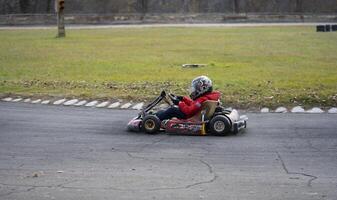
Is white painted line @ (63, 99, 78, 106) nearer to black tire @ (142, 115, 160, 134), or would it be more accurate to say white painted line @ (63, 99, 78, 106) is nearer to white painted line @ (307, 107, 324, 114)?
black tire @ (142, 115, 160, 134)

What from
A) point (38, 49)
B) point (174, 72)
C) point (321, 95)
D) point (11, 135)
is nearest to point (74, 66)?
point (174, 72)

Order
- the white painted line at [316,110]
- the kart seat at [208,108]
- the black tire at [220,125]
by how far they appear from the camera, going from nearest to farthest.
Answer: the black tire at [220,125] < the kart seat at [208,108] < the white painted line at [316,110]

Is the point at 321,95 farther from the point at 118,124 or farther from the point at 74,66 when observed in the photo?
the point at 74,66

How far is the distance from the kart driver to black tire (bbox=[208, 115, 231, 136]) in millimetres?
413

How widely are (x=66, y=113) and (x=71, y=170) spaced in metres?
5.85

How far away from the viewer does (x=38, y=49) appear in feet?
114

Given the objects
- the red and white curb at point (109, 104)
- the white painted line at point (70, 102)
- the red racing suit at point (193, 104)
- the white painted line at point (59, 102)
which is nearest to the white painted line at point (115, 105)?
the red and white curb at point (109, 104)

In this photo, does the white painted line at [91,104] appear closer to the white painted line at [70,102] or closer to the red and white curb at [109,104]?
the red and white curb at [109,104]

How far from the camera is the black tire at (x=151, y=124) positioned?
12031 millimetres

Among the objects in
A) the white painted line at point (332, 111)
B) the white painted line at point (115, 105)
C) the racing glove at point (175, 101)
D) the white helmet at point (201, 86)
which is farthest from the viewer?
the white painted line at point (115, 105)

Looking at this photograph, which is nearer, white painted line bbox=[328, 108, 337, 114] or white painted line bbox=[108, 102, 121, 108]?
white painted line bbox=[328, 108, 337, 114]

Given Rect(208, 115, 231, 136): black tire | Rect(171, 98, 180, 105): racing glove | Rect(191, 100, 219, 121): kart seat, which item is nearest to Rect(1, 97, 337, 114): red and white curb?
Rect(171, 98, 180, 105): racing glove

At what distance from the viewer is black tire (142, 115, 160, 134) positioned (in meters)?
12.0

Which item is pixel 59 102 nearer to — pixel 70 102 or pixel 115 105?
pixel 70 102
